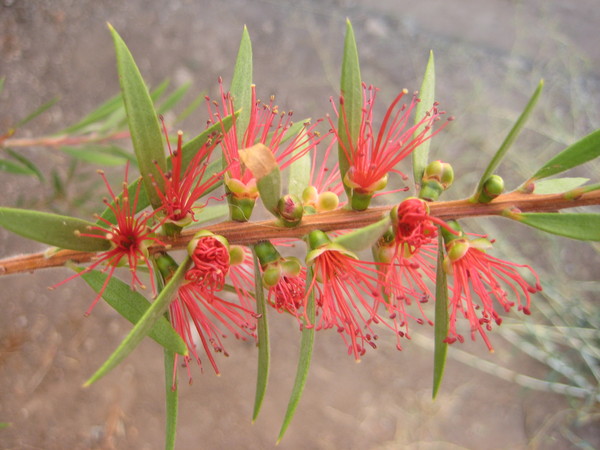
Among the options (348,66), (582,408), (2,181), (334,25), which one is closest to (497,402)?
(582,408)

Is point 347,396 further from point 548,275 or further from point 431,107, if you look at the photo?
point 431,107

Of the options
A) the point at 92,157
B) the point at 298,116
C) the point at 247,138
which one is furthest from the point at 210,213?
the point at 298,116

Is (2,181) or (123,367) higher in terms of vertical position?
(2,181)

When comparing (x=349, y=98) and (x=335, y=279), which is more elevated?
(x=349, y=98)

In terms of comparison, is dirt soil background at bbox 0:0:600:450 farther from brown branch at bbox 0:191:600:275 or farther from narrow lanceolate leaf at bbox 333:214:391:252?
narrow lanceolate leaf at bbox 333:214:391:252

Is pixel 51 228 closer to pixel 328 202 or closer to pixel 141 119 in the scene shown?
pixel 141 119

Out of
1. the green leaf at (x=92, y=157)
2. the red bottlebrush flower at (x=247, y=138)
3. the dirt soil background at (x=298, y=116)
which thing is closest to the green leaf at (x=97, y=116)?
the green leaf at (x=92, y=157)
